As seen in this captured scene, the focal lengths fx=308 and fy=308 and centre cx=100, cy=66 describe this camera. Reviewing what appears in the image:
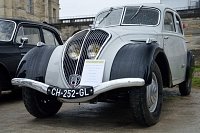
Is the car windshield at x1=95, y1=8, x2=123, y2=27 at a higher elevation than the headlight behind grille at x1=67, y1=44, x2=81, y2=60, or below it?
higher

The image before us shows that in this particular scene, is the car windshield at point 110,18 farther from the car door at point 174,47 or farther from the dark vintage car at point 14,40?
the dark vintage car at point 14,40

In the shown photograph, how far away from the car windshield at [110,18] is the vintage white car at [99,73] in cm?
76

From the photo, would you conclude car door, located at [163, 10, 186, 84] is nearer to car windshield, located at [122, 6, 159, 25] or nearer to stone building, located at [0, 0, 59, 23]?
car windshield, located at [122, 6, 159, 25]

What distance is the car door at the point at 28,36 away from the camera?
672 cm

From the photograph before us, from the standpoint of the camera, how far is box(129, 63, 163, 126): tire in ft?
12.0

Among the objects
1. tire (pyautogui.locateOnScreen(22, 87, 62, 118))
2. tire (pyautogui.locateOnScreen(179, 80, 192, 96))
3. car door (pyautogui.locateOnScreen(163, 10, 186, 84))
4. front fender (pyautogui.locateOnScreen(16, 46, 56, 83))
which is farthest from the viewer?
tire (pyautogui.locateOnScreen(179, 80, 192, 96))

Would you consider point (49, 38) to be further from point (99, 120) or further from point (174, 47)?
point (99, 120)

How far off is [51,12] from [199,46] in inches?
879

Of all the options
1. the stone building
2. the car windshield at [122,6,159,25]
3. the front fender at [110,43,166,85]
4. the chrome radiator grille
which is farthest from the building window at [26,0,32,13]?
the front fender at [110,43,166,85]

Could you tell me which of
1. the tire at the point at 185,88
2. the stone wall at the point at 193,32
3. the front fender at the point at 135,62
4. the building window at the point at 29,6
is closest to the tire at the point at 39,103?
the front fender at the point at 135,62

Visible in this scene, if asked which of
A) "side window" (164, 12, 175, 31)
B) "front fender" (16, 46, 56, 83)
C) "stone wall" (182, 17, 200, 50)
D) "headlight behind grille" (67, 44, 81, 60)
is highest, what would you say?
"side window" (164, 12, 175, 31)

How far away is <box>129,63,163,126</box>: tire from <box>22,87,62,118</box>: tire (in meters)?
1.23

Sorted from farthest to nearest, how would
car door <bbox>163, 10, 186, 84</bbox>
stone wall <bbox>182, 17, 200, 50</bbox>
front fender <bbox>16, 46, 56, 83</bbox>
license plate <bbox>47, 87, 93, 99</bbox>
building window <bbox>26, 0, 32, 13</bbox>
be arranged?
building window <bbox>26, 0, 32, 13</bbox>, stone wall <bbox>182, 17, 200, 50</bbox>, car door <bbox>163, 10, 186, 84</bbox>, front fender <bbox>16, 46, 56, 83</bbox>, license plate <bbox>47, 87, 93, 99</bbox>

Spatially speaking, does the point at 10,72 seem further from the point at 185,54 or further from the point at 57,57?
the point at 185,54
